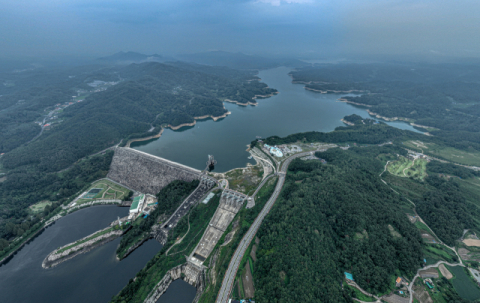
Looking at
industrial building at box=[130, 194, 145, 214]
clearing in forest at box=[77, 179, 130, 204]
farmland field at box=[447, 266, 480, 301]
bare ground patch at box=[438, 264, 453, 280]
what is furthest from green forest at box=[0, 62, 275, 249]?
farmland field at box=[447, 266, 480, 301]

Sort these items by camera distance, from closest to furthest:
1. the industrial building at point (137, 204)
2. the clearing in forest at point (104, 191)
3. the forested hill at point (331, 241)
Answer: the forested hill at point (331, 241), the industrial building at point (137, 204), the clearing in forest at point (104, 191)

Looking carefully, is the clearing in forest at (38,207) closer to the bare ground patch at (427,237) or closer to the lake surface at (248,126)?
the lake surface at (248,126)

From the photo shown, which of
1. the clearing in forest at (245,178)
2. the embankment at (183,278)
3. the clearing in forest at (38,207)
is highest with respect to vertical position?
the clearing in forest at (245,178)

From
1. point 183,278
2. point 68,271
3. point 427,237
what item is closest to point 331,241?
point 427,237

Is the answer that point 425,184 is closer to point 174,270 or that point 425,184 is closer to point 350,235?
point 350,235

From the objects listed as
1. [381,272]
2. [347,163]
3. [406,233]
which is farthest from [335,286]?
[347,163]

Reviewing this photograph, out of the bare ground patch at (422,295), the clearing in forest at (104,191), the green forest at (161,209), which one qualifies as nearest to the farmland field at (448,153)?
the bare ground patch at (422,295)

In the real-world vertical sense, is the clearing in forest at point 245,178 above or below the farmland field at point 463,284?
above

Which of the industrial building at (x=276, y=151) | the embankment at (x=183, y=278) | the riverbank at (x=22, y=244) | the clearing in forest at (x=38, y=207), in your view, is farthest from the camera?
Answer: the industrial building at (x=276, y=151)
